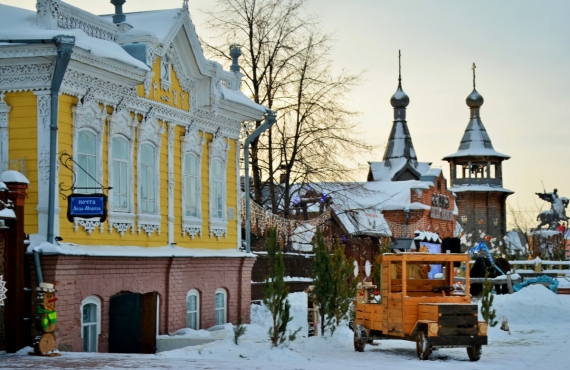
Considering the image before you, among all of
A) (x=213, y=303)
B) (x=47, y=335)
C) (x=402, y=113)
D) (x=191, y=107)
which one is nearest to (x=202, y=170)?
(x=191, y=107)

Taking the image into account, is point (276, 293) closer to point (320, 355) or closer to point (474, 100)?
point (320, 355)

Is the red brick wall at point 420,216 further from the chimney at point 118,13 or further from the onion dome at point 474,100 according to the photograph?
the chimney at point 118,13

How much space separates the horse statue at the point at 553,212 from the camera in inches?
2265

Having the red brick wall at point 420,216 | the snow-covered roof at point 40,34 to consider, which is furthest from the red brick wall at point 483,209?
the snow-covered roof at point 40,34

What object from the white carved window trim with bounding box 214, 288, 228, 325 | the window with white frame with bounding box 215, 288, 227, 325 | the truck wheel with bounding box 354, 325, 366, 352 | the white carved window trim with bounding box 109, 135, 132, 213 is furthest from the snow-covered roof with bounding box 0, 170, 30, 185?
the window with white frame with bounding box 215, 288, 227, 325

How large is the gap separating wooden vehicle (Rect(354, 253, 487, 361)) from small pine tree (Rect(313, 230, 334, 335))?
1125 millimetres

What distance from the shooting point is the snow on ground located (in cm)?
1554

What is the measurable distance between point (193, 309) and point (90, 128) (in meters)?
6.00

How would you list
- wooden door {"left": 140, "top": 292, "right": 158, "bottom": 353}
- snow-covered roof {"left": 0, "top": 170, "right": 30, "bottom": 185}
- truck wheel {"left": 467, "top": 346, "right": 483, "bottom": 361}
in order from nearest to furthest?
snow-covered roof {"left": 0, "top": 170, "right": 30, "bottom": 185} → truck wheel {"left": 467, "top": 346, "right": 483, "bottom": 361} → wooden door {"left": 140, "top": 292, "right": 158, "bottom": 353}

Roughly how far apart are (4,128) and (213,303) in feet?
26.1

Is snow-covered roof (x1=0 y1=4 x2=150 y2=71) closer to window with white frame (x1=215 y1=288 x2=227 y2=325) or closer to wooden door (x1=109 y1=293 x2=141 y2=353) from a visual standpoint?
wooden door (x1=109 y1=293 x2=141 y2=353)

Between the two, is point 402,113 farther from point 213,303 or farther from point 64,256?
point 64,256

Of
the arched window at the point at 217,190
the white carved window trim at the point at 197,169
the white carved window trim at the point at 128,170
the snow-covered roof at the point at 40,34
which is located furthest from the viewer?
the arched window at the point at 217,190

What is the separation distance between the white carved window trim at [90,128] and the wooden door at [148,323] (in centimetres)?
255
